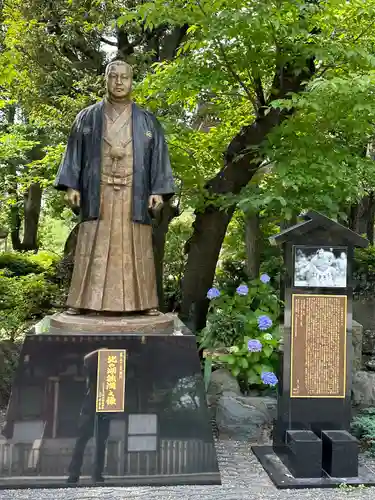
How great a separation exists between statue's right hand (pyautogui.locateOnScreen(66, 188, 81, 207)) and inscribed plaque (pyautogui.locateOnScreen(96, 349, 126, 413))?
1.39 meters

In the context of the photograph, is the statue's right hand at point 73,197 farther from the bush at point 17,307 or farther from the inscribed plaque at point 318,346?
the bush at point 17,307

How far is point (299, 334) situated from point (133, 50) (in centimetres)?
715

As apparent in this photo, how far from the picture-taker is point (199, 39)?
6398mm

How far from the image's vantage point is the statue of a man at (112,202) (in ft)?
15.4

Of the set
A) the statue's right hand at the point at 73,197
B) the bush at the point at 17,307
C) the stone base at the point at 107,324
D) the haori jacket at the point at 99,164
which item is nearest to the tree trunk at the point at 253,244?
the bush at the point at 17,307

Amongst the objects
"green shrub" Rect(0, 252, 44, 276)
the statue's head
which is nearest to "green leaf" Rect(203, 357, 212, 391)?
the statue's head

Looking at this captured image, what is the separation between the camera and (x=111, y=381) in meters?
4.25

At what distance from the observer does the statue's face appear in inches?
187

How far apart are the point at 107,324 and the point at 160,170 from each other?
5.00ft

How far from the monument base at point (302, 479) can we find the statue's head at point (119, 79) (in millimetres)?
3566

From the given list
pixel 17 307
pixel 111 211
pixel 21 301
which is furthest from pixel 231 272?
pixel 111 211

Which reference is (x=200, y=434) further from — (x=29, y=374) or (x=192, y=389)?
(x=29, y=374)

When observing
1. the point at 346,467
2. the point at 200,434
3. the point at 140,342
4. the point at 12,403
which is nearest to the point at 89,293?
the point at 140,342

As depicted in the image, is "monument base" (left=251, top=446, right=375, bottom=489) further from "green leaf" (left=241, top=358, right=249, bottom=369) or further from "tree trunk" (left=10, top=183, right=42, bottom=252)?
"tree trunk" (left=10, top=183, right=42, bottom=252)
